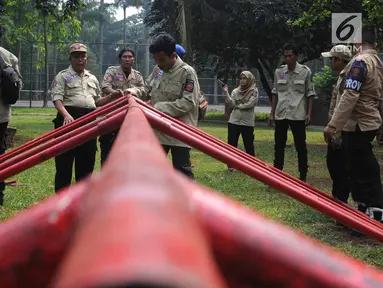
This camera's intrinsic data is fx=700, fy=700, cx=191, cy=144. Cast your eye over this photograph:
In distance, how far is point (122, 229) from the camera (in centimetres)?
40

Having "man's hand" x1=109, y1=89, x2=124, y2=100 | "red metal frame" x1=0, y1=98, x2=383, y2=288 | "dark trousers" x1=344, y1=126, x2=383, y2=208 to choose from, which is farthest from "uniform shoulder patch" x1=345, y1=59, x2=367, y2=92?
"red metal frame" x1=0, y1=98, x2=383, y2=288

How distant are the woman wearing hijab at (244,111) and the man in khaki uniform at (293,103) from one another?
1.52 meters

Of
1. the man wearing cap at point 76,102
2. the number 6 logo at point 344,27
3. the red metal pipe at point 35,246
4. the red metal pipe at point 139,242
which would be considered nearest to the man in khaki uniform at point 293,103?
the number 6 logo at point 344,27

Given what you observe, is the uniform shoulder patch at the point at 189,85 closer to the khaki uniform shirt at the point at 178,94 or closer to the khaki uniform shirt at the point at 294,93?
the khaki uniform shirt at the point at 178,94

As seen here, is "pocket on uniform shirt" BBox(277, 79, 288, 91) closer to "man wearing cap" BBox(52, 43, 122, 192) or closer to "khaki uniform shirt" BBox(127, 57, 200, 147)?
"man wearing cap" BBox(52, 43, 122, 192)

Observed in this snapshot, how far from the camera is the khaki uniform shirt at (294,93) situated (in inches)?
327

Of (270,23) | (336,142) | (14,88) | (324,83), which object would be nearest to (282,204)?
(336,142)

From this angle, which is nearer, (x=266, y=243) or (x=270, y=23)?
(x=266, y=243)

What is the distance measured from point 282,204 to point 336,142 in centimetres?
109

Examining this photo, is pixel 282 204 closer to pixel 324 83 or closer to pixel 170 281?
pixel 170 281

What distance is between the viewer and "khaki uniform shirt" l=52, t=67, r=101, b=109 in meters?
6.26

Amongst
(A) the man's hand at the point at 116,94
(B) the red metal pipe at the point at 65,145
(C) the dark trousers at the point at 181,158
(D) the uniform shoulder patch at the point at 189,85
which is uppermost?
(D) the uniform shoulder patch at the point at 189,85

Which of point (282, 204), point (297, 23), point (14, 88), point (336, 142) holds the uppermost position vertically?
point (297, 23)

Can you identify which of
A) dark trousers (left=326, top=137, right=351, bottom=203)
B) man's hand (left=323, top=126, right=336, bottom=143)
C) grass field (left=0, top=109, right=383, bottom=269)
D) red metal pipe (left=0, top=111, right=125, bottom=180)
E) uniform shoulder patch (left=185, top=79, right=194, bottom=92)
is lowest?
grass field (left=0, top=109, right=383, bottom=269)
